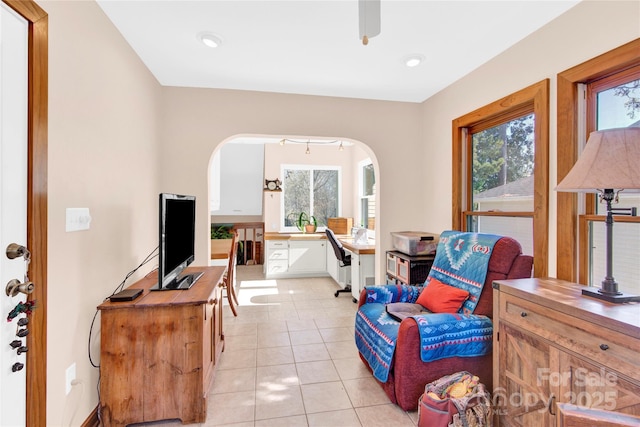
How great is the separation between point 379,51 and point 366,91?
0.86 m

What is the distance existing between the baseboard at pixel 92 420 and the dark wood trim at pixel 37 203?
45 centimetres

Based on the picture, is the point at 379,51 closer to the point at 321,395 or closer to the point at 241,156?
the point at 321,395

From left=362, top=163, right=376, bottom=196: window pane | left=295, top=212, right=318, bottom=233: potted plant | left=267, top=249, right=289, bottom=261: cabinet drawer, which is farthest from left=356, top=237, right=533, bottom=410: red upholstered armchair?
left=295, top=212, right=318, bottom=233: potted plant

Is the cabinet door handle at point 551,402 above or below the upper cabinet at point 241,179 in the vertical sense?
below

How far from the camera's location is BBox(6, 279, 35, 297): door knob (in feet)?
3.86

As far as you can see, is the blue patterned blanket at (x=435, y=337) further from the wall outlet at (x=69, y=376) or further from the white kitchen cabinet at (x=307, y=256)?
the white kitchen cabinet at (x=307, y=256)

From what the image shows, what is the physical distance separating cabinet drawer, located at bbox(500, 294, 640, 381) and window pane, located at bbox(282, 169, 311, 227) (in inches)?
186

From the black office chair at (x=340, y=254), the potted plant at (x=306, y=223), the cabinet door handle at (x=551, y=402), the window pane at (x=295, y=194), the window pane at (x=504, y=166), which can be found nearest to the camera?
the cabinet door handle at (x=551, y=402)

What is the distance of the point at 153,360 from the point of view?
5.95ft

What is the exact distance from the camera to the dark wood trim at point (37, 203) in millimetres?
1303

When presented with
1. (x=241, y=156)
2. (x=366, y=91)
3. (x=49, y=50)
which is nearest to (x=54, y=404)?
(x=49, y=50)

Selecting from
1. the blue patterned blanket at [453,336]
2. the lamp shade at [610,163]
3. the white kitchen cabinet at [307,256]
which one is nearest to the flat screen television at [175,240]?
the blue patterned blanket at [453,336]

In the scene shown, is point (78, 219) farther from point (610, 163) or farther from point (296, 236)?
point (296, 236)

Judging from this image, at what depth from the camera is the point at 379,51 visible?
96.7 inches
